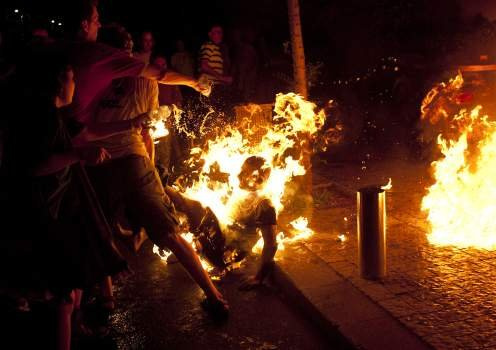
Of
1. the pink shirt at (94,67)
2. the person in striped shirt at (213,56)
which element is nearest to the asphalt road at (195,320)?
the pink shirt at (94,67)

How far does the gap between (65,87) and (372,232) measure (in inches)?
114

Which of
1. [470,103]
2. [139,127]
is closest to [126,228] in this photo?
[139,127]

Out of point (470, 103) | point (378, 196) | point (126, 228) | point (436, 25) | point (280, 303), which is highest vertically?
point (436, 25)

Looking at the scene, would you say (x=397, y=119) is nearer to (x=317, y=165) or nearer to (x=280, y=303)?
(x=317, y=165)

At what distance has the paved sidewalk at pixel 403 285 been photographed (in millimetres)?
4035

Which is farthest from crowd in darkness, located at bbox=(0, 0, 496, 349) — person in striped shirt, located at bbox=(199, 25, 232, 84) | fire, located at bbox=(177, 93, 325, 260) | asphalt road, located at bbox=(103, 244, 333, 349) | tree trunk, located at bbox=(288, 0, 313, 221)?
person in striped shirt, located at bbox=(199, 25, 232, 84)

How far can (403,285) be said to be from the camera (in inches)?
191

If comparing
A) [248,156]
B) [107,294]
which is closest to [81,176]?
[107,294]

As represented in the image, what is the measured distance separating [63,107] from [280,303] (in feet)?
8.33

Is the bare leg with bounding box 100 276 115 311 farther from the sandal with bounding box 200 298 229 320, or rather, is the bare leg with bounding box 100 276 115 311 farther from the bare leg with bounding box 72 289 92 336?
the sandal with bounding box 200 298 229 320

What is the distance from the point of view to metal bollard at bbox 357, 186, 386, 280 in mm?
4906

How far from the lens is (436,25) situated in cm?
1296

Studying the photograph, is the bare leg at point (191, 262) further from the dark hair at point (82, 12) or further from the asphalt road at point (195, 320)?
the dark hair at point (82, 12)

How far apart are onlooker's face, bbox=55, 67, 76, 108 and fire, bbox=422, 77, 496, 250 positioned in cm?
398
